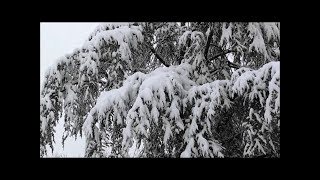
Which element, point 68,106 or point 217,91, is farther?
point 68,106

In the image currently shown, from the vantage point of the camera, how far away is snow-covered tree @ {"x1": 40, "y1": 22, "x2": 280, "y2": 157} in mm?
3184

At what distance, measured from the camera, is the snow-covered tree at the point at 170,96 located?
318cm

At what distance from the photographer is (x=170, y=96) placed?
3.22 meters
